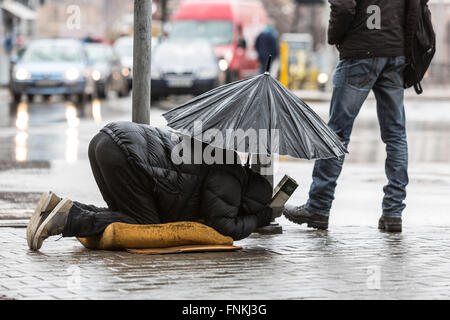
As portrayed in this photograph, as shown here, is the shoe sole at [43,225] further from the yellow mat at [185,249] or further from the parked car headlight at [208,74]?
the parked car headlight at [208,74]

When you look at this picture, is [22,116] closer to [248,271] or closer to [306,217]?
[306,217]

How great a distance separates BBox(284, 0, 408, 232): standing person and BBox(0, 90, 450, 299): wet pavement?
0.20m

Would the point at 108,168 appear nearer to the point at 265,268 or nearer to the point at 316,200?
the point at 265,268

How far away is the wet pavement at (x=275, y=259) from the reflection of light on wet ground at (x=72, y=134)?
1.42 metres

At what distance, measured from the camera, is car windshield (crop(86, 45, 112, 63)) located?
3422 cm

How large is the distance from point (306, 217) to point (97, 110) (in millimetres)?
17411

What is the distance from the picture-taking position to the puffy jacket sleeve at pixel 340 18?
773 cm

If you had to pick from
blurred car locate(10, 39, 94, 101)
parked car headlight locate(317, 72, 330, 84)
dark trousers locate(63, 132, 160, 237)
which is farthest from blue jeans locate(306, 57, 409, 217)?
parked car headlight locate(317, 72, 330, 84)

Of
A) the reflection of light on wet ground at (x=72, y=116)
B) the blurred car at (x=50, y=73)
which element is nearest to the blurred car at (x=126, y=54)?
the blurred car at (x=50, y=73)

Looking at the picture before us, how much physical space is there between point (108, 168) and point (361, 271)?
5.45ft

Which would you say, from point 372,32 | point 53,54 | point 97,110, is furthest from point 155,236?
point 53,54

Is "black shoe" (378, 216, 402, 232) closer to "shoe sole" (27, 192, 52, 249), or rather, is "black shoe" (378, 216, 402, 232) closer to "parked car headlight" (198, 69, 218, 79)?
"shoe sole" (27, 192, 52, 249)

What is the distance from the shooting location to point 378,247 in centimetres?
717

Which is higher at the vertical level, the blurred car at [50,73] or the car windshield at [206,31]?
the car windshield at [206,31]
